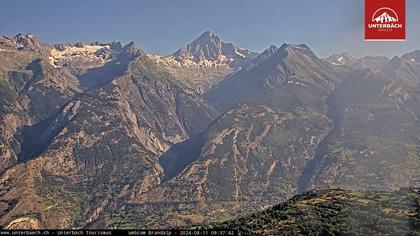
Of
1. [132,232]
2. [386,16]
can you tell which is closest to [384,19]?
[386,16]

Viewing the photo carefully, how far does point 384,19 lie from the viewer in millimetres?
57438

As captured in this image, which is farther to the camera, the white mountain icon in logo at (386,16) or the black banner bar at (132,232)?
the white mountain icon in logo at (386,16)

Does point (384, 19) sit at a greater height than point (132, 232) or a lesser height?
greater

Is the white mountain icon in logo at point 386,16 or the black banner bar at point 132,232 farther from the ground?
the white mountain icon in logo at point 386,16

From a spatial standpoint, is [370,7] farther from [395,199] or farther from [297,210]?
[395,199]

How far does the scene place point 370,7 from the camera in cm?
5616

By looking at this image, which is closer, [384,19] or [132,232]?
[132,232]

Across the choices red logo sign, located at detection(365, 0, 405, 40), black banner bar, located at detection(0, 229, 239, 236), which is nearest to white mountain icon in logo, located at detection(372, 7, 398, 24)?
red logo sign, located at detection(365, 0, 405, 40)

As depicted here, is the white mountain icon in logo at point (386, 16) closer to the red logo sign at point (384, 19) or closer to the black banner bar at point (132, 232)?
the red logo sign at point (384, 19)

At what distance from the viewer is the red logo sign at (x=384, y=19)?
5594 centimetres

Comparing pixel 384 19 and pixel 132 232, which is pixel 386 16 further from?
pixel 132 232

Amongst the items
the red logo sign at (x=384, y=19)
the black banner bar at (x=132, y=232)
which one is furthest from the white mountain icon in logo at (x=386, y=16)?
the black banner bar at (x=132, y=232)

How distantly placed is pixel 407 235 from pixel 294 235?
22760 millimetres

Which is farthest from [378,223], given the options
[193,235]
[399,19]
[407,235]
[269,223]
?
[193,235]
